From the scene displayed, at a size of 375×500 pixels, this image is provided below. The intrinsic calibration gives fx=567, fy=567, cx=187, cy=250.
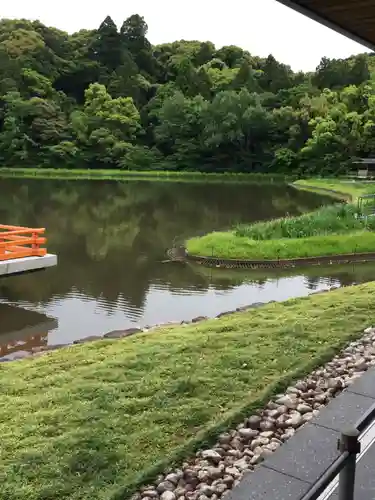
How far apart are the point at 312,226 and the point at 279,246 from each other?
2.09 metres

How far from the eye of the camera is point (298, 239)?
43.2 feet

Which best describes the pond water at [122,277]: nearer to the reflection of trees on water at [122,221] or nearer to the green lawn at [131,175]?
the reflection of trees on water at [122,221]

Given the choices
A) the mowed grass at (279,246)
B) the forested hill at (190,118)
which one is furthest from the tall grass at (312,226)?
the forested hill at (190,118)

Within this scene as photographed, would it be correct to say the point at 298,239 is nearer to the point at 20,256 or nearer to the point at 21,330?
the point at 20,256

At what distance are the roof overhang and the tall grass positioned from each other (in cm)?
1025

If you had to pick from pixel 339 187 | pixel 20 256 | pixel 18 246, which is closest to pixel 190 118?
pixel 339 187

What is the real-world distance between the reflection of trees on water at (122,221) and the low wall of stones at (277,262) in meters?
0.65

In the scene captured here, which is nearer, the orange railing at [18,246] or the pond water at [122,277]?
the pond water at [122,277]

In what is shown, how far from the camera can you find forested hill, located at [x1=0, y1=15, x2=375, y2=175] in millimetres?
37625

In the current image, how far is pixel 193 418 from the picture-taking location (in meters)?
3.23

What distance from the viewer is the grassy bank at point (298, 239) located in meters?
12.4

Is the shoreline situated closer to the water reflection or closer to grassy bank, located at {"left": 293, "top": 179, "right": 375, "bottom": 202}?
the water reflection

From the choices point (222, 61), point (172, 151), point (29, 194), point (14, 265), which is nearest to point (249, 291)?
point (14, 265)

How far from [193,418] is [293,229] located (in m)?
11.1
